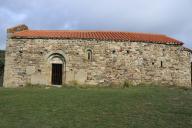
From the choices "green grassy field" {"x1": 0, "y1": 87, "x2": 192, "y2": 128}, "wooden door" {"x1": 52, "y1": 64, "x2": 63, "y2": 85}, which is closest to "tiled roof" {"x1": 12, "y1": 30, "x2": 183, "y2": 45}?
"wooden door" {"x1": 52, "y1": 64, "x2": 63, "y2": 85}

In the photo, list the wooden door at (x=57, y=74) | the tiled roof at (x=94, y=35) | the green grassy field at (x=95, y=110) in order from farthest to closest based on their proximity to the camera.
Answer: the wooden door at (x=57, y=74) → the tiled roof at (x=94, y=35) → the green grassy field at (x=95, y=110)

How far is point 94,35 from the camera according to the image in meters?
26.0

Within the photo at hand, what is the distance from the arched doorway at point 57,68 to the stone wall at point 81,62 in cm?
24

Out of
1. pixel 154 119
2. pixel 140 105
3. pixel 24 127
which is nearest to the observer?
pixel 24 127

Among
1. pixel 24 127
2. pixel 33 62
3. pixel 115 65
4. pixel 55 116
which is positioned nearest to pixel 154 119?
pixel 55 116

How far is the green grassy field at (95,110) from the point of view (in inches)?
489

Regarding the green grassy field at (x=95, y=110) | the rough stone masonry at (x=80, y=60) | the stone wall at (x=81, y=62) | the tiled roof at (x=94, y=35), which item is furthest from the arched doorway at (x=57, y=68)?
the green grassy field at (x=95, y=110)

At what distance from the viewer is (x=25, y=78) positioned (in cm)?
2462

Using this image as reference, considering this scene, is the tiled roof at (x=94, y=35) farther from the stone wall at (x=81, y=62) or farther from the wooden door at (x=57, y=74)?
the wooden door at (x=57, y=74)

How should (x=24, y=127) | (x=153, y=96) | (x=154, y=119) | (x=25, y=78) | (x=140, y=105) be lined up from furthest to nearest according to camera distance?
(x=25, y=78)
(x=153, y=96)
(x=140, y=105)
(x=154, y=119)
(x=24, y=127)

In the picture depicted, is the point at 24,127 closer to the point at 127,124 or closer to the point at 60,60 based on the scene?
the point at 127,124

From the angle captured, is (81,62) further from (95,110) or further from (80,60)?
(95,110)

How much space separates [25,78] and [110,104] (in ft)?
34.9

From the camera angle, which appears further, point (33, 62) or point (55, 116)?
point (33, 62)
